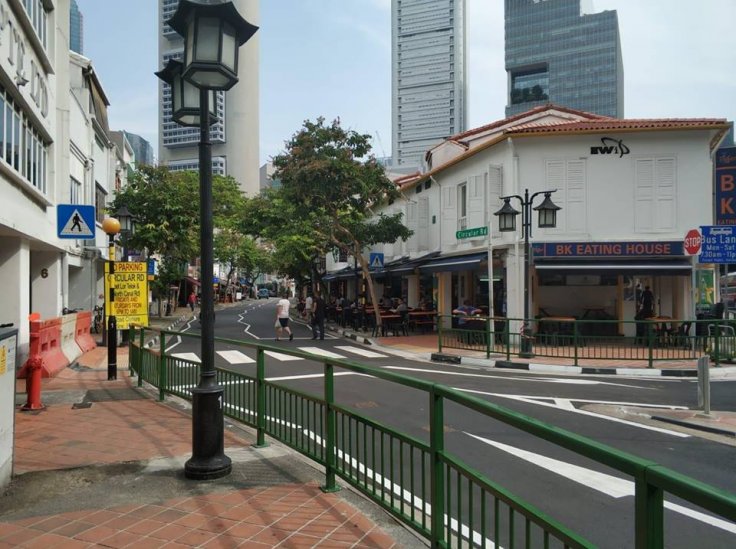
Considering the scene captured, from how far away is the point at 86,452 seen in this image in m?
5.84

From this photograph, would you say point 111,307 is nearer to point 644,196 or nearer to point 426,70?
point 644,196

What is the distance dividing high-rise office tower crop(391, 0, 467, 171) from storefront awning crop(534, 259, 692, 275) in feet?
372

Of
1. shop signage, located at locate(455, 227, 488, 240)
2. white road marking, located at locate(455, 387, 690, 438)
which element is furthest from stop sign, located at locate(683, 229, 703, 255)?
white road marking, located at locate(455, 387, 690, 438)

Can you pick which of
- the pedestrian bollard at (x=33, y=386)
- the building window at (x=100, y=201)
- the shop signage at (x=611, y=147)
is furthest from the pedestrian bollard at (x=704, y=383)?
the building window at (x=100, y=201)

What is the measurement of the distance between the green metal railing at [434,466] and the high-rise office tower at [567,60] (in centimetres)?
13680

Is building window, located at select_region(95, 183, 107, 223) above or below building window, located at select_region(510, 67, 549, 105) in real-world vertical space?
below

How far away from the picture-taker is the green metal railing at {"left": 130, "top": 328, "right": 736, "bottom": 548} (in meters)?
1.84

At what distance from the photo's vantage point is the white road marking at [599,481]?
4.34m

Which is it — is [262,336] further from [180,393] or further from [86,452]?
[86,452]

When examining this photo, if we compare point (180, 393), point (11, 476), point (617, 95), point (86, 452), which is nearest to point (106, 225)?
point (180, 393)

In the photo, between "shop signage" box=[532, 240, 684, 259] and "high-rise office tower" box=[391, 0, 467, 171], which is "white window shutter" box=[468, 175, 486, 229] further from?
"high-rise office tower" box=[391, 0, 467, 171]

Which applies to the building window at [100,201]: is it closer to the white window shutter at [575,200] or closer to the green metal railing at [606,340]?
the green metal railing at [606,340]

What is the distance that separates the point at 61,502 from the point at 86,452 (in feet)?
5.02

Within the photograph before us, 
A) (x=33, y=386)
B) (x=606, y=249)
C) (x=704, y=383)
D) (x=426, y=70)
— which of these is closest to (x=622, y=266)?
(x=606, y=249)
